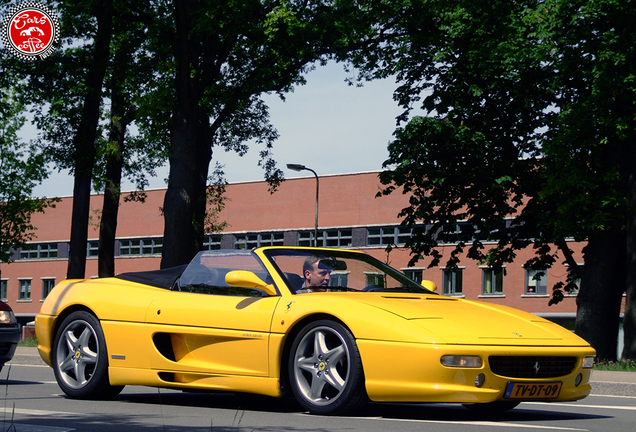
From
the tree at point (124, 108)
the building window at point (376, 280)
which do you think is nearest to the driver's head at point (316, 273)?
the building window at point (376, 280)

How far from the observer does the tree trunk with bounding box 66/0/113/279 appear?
Result: 981 inches

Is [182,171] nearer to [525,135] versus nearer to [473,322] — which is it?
[525,135]

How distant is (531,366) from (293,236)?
A: 5734 cm

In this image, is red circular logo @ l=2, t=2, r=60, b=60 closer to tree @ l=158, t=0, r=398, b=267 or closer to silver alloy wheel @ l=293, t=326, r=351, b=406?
tree @ l=158, t=0, r=398, b=267

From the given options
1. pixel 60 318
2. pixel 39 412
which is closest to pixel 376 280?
pixel 39 412

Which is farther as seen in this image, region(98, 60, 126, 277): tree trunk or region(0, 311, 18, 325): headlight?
region(98, 60, 126, 277): tree trunk

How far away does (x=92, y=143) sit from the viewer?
84.9 ft

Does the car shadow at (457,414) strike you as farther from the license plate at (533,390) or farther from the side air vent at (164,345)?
the side air vent at (164,345)

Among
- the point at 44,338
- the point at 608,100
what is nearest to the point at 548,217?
the point at 608,100

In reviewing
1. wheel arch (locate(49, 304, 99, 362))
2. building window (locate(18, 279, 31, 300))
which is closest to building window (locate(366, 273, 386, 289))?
wheel arch (locate(49, 304, 99, 362))

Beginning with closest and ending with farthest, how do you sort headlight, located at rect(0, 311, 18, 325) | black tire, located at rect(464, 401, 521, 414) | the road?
the road, black tire, located at rect(464, 401, 521, 414), headlight, located at rect(0, 311, 18, 325)

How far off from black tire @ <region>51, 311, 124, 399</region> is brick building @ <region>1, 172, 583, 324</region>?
4300 cm

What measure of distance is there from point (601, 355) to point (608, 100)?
5.73 metres

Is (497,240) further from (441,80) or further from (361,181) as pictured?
(361,181)
